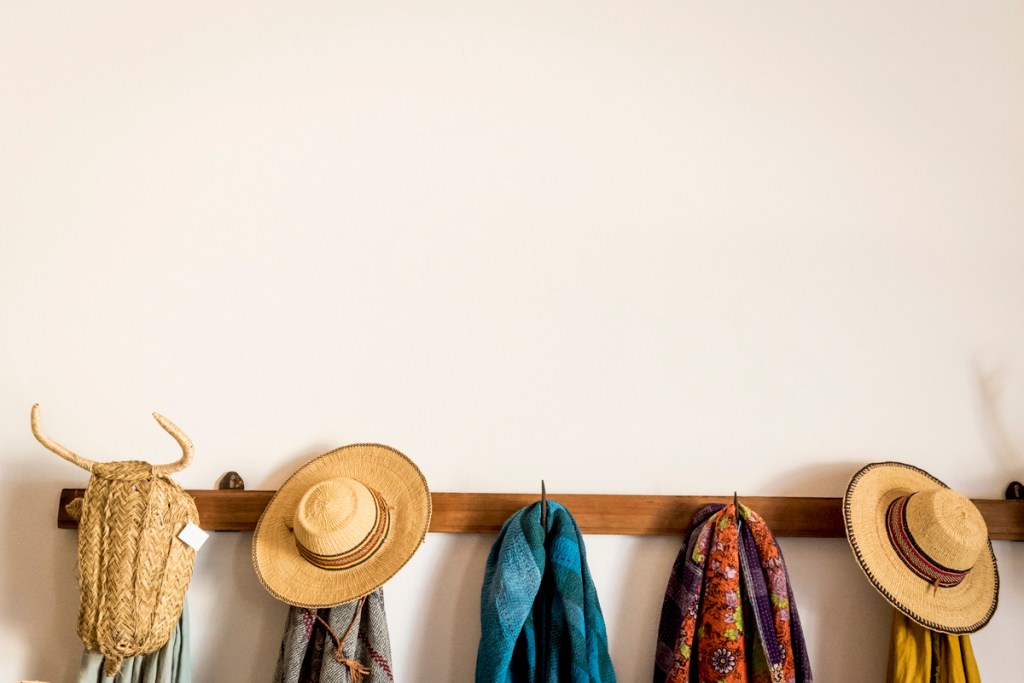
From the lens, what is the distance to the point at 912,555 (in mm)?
1319

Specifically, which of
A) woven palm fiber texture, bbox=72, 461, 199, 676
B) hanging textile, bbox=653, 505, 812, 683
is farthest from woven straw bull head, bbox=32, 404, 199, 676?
hanging textile, bbox=653, 505, 812, 683

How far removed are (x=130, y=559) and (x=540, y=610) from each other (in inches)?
25.7

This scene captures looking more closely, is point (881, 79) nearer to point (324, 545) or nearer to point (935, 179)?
point (935, 179)

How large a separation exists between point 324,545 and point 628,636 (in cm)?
55

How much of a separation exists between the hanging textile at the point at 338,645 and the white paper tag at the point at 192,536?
0.19m

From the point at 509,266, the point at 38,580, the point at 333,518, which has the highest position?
the point at 509,266

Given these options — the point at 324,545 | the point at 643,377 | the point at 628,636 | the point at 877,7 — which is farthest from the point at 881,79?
the point at 324,545

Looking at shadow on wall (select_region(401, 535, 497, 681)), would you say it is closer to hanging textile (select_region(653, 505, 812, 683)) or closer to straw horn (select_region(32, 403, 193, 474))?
hanging textile (select_region(653, 505, 812, 683))

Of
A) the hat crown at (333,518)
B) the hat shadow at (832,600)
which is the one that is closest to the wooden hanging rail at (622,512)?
the hat shadow at (832,600)

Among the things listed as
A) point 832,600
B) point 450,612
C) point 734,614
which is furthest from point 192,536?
point 832,600

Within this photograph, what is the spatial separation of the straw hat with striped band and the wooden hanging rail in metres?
0.06

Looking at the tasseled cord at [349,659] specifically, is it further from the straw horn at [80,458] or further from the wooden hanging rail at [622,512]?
the straw horn at [80,458]

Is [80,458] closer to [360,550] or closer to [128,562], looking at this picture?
[128,562]

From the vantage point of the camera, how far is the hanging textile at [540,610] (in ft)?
4.22
